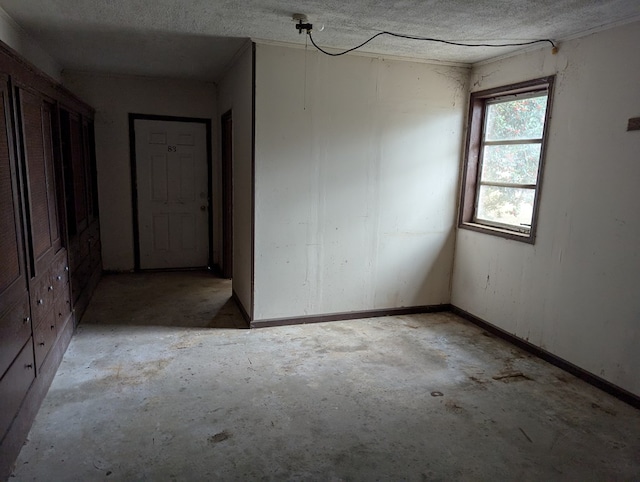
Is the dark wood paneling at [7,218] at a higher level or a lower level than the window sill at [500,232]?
higher

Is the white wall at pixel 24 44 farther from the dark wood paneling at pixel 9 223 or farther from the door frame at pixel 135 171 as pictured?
the dark wood paneling at pixel 9 223

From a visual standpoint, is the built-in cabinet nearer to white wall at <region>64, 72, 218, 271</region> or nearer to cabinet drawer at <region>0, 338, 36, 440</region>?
cabinet drawer at <region>0, 338, 36, 440</region>

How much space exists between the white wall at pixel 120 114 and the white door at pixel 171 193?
0.15m

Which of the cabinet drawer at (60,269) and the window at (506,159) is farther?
the window at (506,159)

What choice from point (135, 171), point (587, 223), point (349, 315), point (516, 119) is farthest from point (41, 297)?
point (516, 119)

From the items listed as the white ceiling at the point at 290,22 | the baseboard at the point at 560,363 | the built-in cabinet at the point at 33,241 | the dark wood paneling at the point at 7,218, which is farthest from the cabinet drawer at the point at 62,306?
the baseboard at the point at 560,363

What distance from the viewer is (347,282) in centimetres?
413

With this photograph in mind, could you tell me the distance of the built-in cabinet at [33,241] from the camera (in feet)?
6.89

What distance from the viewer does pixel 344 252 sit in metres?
4.06

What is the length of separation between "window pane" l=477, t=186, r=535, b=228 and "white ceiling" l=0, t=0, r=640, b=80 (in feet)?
3.98

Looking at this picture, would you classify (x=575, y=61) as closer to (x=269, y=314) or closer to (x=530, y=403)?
(x=530, y=403)

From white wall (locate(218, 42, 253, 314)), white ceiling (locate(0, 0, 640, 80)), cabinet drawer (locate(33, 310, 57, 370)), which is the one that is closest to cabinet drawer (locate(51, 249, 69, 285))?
cabinet drawer (locate(33, 310, 57, 370))

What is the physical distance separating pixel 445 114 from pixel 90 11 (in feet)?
10.1

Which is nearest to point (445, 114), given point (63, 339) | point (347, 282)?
point (347, 282)
